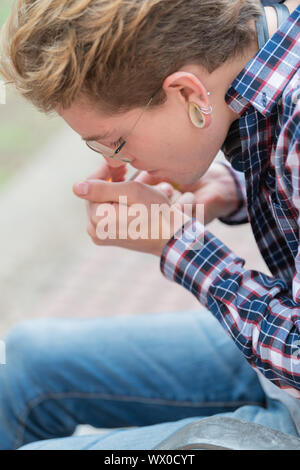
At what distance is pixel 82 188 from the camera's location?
1.63 m

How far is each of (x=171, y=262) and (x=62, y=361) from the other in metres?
0.43

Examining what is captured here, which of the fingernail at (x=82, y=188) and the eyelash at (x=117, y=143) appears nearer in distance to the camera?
the eyelash at (x=117, y=143)

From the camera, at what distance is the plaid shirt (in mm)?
1343

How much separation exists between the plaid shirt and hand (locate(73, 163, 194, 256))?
5 cm

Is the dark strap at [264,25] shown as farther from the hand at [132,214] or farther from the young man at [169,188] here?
the hand at [132,214]

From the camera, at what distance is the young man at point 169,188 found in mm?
1298

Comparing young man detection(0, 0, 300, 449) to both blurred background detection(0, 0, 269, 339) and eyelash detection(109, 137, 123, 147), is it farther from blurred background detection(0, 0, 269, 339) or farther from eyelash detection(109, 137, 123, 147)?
blurred background detection(0, 0, 269, 339)

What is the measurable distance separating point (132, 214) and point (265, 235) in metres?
0.33

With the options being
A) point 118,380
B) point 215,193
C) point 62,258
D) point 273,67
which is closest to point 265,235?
point 215,193

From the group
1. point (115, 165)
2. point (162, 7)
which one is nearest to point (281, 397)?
point (115, 165)

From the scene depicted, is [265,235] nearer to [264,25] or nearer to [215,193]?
[215,193]

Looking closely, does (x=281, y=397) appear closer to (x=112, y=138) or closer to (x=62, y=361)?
(x=62, y=361)

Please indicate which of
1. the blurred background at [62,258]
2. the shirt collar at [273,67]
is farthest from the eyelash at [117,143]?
the blurred background at [62,258]

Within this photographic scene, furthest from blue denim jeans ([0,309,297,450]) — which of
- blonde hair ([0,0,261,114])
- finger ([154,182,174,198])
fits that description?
blonde hair ([0,0,261,114])
